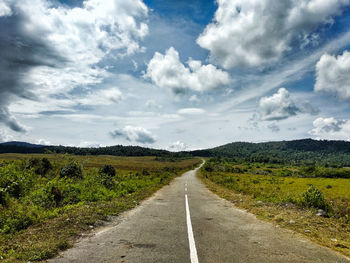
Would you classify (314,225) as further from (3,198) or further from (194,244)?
(3,198)

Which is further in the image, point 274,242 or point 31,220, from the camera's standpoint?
point 31,220

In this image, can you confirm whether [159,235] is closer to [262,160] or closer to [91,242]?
[91,242]

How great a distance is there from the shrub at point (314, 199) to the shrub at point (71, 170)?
1793 centimetres

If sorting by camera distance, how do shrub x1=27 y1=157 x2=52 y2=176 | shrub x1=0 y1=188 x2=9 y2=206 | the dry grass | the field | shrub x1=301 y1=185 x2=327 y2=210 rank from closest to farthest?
1. the field
2. the dry grass
3. shrub x1=0 y1=188 x2=9 y2=206
4. shrub x1=301 y1=185 x2=327 y2=210
5. shrub x1=27 y1=157 x2=52 y2=176

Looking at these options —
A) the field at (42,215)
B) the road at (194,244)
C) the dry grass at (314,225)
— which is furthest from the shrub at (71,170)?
the dry grass at (314,225)

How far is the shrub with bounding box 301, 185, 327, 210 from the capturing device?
11.8 m

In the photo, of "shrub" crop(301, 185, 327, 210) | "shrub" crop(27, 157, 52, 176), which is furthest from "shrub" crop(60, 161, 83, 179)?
"shrub" crop(301, 185, 327, 210)

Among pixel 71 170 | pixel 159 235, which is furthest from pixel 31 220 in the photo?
pixel 71 170

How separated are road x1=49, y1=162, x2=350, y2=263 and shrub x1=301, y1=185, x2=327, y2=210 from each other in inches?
189

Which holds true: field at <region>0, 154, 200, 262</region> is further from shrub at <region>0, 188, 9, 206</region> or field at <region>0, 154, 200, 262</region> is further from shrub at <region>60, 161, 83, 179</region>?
shrub at <region>60, 161, 83, 179</region>

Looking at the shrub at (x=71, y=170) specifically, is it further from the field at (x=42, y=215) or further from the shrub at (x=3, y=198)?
the shrub at (x=3, y=198)

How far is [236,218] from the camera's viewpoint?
9.95 metres

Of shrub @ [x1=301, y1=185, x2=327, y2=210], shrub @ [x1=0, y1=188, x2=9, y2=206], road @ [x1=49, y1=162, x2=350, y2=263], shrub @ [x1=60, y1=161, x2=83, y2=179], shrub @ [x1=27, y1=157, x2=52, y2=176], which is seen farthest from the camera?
shrub @ [x1=27, y1=157, x2=52, y2=176]

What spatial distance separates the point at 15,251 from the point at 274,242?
22.8 feet
